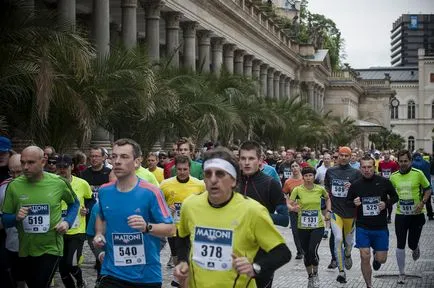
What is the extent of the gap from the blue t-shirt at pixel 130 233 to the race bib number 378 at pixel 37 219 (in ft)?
6.14

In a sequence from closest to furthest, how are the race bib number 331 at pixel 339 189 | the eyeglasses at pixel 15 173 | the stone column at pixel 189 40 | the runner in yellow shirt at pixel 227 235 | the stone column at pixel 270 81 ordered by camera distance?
the runner in yellow shirt at pixel 227 235 < the eyeglasses at pixel 15 173 < the race bib number 331 at pixel 339 189 < the stone column at pixel 189 40 < the stone column at pixel 270 81

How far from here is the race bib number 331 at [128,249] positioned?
6891mm

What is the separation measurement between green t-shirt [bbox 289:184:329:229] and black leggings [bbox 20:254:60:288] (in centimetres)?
516

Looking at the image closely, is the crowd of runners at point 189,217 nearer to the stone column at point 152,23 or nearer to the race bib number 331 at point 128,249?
the race bib number 331 at point 128,249

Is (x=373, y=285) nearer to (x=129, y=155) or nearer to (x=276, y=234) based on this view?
(x=129, y=155)

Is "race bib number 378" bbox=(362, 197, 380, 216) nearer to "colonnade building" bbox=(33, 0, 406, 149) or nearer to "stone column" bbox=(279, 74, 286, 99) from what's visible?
"colonnade building" bbox=(33, 0, 406, 149)

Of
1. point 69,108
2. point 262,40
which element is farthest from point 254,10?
point 69,108

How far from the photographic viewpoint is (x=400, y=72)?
15338 cm

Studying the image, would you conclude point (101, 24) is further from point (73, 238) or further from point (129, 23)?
point (73, 238)

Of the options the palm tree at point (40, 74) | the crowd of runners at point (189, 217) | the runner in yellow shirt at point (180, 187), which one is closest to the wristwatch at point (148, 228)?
the crowd of runners at point (189, 217)

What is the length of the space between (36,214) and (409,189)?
22.0 feet

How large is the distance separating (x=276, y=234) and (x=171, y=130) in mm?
18445

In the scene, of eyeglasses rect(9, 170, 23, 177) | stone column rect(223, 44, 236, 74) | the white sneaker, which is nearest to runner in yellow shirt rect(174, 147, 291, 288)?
eyeglasses rect(9, 170, 23, 177)

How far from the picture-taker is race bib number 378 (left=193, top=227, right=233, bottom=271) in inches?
220
